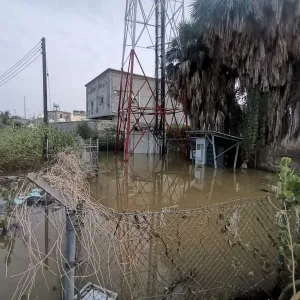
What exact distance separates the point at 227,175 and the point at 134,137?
33.0ft

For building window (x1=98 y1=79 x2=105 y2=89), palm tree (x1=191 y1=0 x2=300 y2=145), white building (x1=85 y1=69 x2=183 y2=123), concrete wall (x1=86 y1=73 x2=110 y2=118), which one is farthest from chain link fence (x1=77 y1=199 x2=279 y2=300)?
building window (x1=98 y1=79 x2=105 y2=89)

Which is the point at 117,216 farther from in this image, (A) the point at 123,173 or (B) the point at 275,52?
(B) the point at 275,52

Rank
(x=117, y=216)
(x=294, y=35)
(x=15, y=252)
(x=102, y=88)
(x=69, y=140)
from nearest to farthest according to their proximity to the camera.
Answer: (x=117, y=216) < (x=15, y=252) < (x=69, y=140) < (x=294, y=35) < (x=102, y=88)

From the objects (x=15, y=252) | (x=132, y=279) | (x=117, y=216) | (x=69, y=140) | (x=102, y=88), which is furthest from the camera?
(x=102, y=88)

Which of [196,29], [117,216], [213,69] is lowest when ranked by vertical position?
[117,216]

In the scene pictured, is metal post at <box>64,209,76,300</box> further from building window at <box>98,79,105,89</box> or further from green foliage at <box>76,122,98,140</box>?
building window at <box>98,79,105,89</box>

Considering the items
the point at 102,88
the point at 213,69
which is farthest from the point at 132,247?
the point at 102,88

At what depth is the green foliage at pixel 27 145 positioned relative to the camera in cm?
762

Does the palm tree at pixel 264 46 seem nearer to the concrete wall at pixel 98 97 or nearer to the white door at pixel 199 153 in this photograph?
the white door at pixel 199 153

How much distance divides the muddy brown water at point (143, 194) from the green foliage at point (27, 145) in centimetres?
199

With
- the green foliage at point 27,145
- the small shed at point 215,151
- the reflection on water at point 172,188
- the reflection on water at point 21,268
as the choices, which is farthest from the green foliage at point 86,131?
the reflection on water at point 21,268

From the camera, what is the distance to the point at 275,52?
10.6 m

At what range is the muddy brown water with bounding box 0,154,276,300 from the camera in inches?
107

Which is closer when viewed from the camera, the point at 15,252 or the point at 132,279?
the point at 132,279
